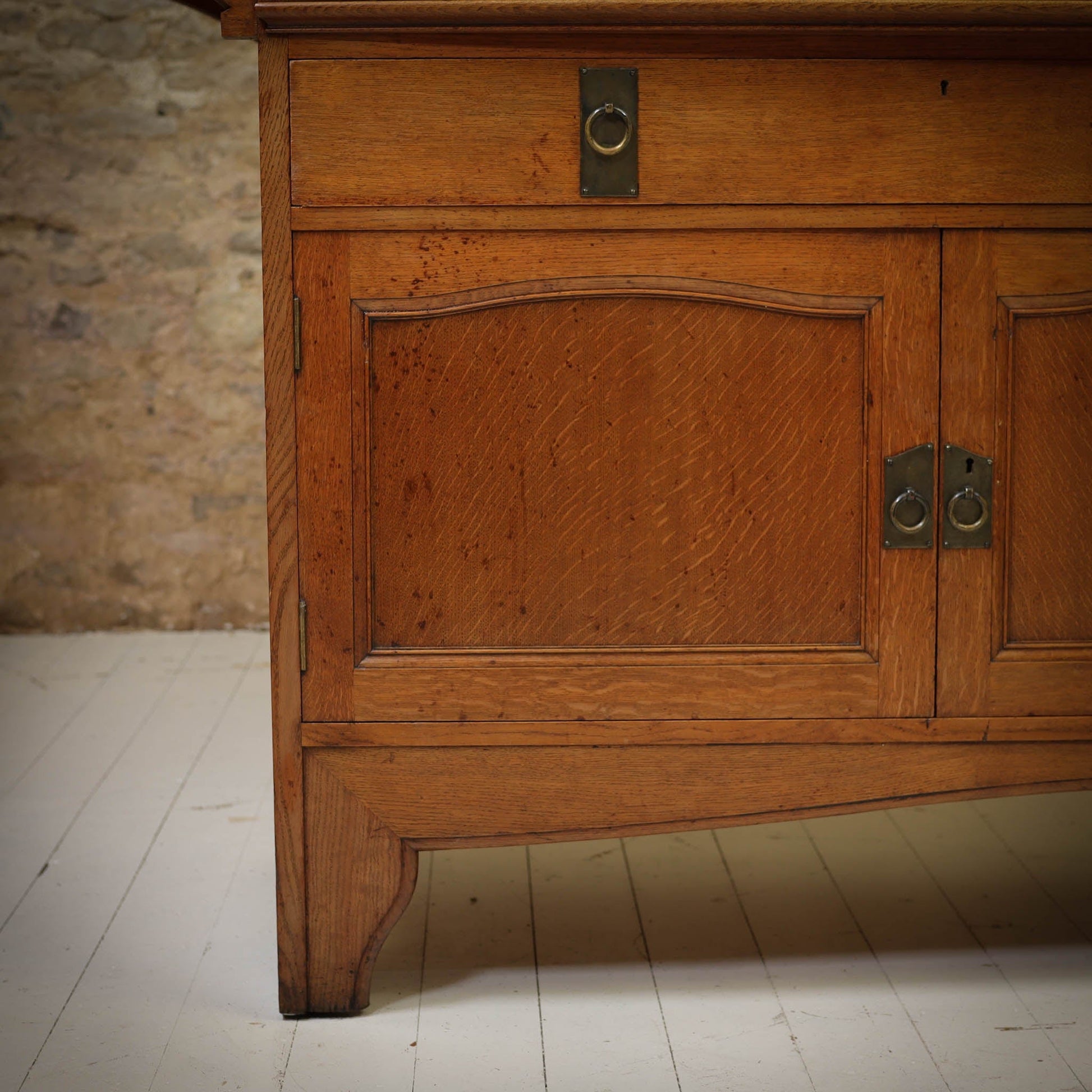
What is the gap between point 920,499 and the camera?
1664 mm

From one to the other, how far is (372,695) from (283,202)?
0.59 m

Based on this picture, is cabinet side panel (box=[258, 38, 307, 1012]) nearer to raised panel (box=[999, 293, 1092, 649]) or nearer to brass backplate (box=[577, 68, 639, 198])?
brass backplate (box=[577, 68, 639, 198])

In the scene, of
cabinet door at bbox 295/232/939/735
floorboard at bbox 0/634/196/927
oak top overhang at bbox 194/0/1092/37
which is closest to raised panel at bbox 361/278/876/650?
cabinet door at bbox 295/232/939/735

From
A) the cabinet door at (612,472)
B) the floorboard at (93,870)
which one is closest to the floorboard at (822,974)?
the cabinet door at (612,472)

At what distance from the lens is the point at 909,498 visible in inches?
65.4

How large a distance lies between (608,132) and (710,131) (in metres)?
0.12

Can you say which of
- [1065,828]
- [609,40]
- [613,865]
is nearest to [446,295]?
[609,40]

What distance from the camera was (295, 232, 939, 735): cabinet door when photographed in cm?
163

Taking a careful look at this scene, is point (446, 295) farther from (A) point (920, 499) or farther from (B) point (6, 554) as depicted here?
(B) point (6, 554)

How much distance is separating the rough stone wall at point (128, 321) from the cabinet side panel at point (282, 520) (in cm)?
222

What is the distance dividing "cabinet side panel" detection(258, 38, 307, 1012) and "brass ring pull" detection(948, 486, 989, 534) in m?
0.78

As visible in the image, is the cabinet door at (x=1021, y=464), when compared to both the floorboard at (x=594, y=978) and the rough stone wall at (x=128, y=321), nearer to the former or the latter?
the floorboard at (x=594, y=978)

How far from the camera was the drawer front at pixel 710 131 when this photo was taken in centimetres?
160

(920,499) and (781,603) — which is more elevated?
(920,499)
